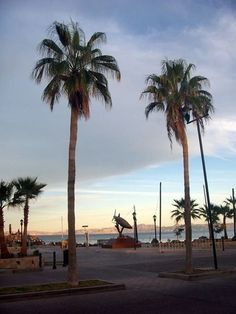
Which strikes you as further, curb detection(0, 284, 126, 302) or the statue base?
the statue base

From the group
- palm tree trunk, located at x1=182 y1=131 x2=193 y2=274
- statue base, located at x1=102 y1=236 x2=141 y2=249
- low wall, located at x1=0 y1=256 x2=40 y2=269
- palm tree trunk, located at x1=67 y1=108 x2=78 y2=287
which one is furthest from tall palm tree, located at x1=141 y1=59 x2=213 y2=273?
statue base, located at x1=102 y1=236 x2=141 y2=249

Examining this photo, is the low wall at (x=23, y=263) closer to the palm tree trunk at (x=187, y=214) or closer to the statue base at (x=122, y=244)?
the palm tree trunk at (x=187, y=214)

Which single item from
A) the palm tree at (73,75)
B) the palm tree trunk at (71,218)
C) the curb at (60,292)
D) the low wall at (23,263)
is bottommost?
the curb at (60,292)

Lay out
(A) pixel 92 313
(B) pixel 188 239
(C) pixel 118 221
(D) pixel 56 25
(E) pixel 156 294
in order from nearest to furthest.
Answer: (A) pixel 92 313 → (E) pixel 156 294 → (D) pixel 56 25 → (B) pixel 188 239 → (C) pixel 118 221

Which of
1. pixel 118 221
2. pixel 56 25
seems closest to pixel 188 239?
pixel 56 25

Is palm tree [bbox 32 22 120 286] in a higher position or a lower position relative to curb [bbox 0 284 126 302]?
higher

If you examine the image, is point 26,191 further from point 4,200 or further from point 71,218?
point 71,218

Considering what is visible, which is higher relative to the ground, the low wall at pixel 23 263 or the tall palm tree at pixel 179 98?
the tall palm tree at pixel 179 98

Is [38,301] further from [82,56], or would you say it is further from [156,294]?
[82,56]

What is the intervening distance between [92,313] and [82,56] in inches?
369

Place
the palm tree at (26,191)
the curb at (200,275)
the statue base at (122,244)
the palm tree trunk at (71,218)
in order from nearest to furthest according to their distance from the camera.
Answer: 1. the palm tree trunk at (71,218)
2. the curb at (200,275)
3. the palm tree at (26,191)
4. the statue base at (122,244)

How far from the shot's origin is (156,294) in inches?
591

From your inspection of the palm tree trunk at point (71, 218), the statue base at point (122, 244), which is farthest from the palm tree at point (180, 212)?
the palm tree trunk at point (71, 218)

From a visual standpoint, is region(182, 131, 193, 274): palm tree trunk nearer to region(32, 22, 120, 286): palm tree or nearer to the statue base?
region(32, 22, 120, 286): palm tree
